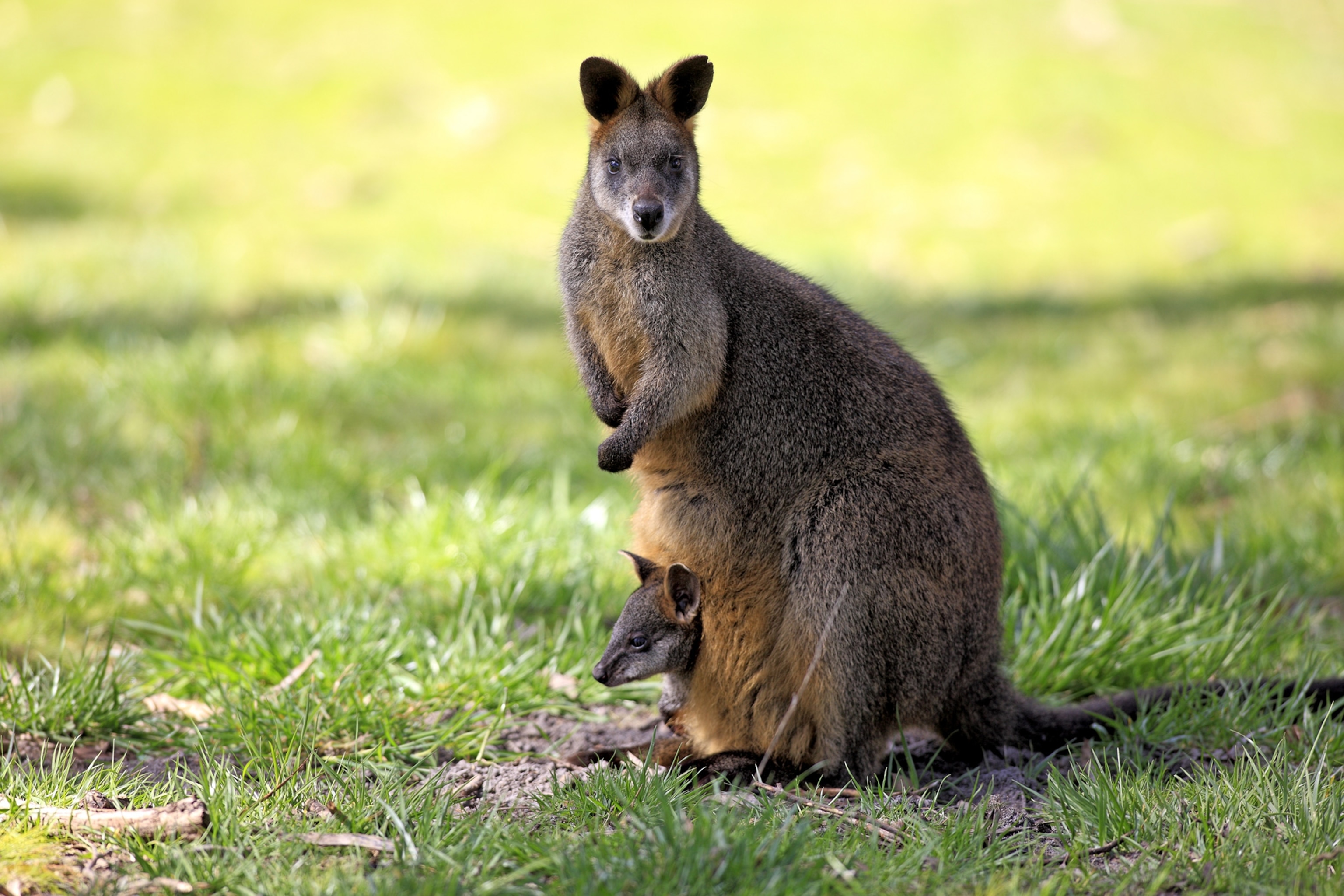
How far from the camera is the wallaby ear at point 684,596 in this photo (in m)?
3.66

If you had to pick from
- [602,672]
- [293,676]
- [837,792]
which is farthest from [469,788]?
[837,792]

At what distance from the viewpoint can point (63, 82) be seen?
571 inches

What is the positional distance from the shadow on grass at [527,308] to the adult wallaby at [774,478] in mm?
4356

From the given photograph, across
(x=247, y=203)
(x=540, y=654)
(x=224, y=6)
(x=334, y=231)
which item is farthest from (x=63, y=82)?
(x=540, y=654)

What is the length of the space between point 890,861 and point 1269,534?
3238mm

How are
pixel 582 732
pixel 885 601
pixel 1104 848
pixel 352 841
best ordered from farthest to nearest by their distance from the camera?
pixel 582 732 → pixel 885 601 → pixel 1104 848 → pixel 352 841

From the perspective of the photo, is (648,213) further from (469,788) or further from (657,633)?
(469,788)

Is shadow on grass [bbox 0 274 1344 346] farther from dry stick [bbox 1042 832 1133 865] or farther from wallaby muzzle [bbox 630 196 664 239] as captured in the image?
dry stick [bbox 1042 832 1133 865]

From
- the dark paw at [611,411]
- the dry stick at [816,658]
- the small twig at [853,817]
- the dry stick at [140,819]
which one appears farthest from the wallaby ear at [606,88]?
the dry stick at [140,819]

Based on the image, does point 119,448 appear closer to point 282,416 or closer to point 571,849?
point 282,416

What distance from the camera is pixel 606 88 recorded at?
12.3 ft

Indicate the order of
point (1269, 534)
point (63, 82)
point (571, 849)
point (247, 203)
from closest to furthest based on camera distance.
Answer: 1. point (571, 849)
2. point (1269, 534)
3. point (247, 203)
4. point (63, 82)

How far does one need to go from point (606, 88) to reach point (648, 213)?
1.66 ft

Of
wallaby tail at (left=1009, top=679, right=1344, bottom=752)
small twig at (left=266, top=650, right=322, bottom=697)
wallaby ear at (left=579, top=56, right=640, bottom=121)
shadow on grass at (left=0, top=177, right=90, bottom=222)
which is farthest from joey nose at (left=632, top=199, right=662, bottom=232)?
shadow on grass at (left=0, top=177, right=90, bottom=222)
